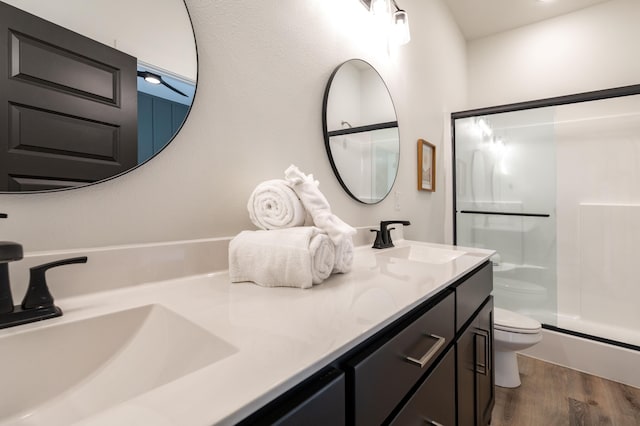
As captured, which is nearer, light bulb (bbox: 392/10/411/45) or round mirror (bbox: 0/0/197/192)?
round mirror (bbox: 0/0/197/192)

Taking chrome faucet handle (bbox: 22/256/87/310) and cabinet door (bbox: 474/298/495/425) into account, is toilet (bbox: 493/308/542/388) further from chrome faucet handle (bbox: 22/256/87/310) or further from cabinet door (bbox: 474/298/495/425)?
chrome faucet handle (bbox: 22/256/87/310)

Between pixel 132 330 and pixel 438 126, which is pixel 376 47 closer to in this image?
pixel 438 126

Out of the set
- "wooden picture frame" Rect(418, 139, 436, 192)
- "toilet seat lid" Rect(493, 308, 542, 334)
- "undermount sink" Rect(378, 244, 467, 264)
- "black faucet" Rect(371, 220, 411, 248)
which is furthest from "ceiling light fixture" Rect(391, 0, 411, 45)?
"toilet seat lid" Rect(493, 308, 542, 334)

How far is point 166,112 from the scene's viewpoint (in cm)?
73

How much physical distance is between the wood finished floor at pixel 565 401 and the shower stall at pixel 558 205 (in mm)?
376

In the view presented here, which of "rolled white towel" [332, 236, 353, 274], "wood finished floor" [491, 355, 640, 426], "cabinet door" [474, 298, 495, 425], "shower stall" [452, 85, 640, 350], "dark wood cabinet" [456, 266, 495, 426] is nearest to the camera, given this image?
"rolled white towel" [332, 236, 353, 274]

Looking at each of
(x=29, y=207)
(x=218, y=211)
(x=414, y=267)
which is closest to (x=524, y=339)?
(x=414, y=267)

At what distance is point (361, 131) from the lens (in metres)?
1.43

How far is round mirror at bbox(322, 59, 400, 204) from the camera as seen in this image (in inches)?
49.2

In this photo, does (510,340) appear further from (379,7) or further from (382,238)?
(379,7)

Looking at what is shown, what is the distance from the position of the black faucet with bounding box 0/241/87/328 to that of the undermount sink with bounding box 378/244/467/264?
1.02m

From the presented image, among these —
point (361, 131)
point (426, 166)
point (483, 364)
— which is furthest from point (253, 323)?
point (426, 166)

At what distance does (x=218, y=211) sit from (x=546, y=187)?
2503 millimetres

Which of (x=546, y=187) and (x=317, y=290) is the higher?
(x=546, y=187)
